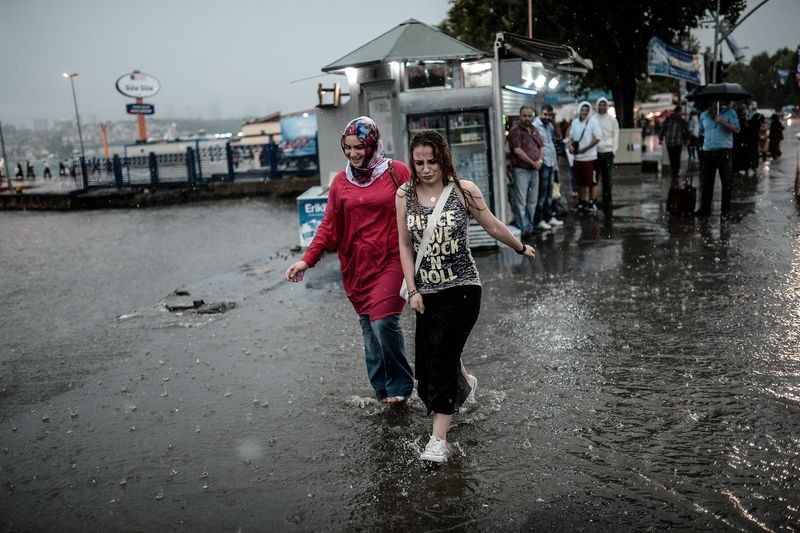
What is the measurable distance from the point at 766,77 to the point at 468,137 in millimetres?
143963

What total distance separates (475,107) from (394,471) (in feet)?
23.5

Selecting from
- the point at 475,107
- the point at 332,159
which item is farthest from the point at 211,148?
the point at 475,107

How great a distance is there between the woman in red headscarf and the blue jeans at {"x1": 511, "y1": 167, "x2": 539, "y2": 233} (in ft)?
21.4

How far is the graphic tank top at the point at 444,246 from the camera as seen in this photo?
157 inches

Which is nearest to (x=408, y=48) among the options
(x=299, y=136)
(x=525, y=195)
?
(x=525, y=195)

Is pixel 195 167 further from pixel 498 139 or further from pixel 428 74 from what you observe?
pixel 498 139

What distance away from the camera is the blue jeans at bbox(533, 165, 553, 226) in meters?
11.6

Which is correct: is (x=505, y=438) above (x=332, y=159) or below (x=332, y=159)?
below

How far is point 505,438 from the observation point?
4.20 metres

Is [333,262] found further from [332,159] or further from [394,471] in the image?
[394,471]

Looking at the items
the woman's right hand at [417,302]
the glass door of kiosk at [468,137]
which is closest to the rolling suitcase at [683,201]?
the glass door of kiosk at [468,137]

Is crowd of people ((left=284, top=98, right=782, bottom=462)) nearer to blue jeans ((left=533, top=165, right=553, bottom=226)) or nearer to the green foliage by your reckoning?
blue jeans ((left=533, top=165, right=553, bottom=226))

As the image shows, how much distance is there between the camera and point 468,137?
10617 millimetres

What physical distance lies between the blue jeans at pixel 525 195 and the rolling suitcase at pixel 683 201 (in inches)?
105
